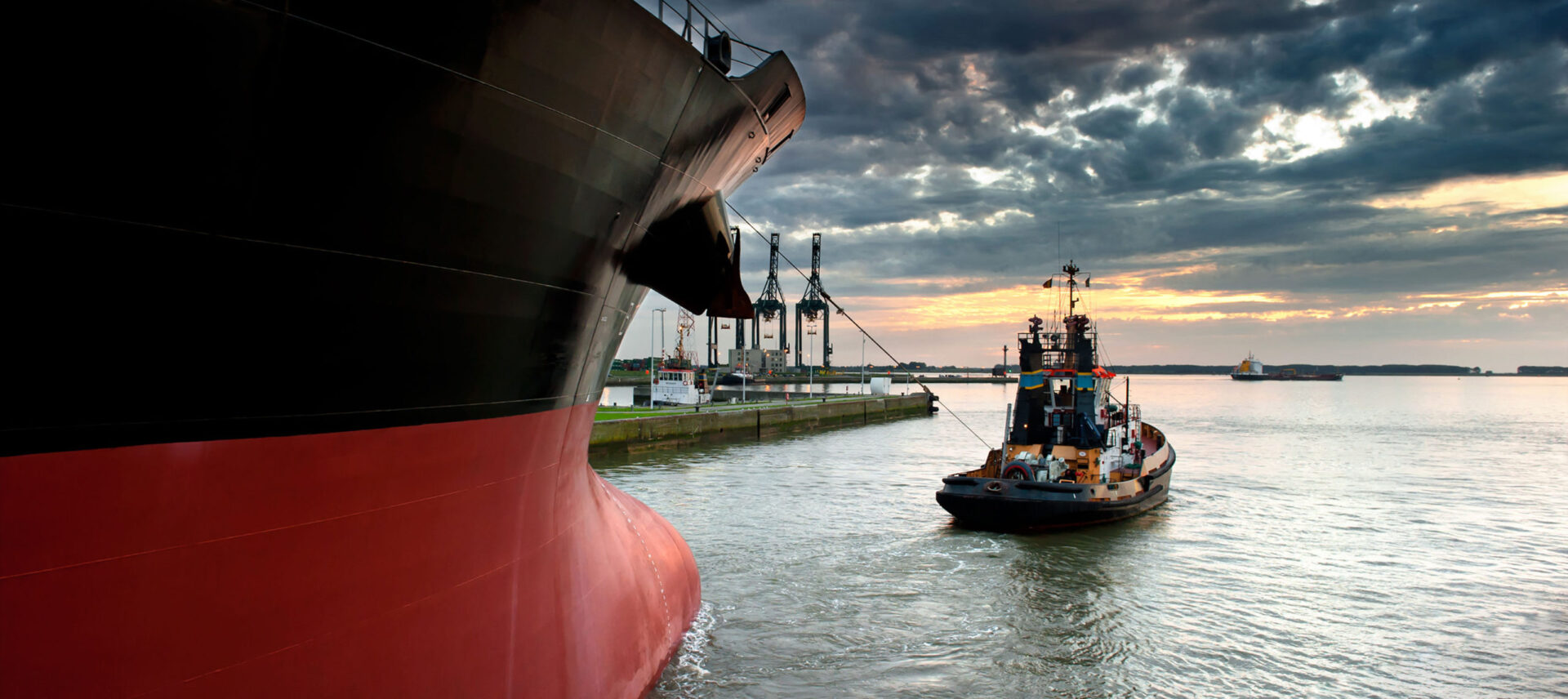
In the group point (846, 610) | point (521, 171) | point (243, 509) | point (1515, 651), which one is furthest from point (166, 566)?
point (1515, 651)

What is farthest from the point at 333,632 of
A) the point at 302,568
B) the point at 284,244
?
the point at 284,244

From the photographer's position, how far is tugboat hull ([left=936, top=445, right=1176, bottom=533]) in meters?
16.4

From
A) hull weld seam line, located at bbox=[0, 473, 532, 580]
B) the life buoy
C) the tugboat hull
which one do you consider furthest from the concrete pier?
hull weld seam line, located at bbox=[0, 473, 532, 580]

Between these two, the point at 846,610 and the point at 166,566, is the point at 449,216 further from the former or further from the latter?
the point at 846,610

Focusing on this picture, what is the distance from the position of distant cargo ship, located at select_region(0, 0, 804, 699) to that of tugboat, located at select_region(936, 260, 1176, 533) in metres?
12.8

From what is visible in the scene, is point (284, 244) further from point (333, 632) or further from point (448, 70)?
point (333, 632)

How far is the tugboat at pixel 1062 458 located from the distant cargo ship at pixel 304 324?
41.9 ft

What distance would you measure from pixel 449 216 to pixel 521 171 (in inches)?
19.6

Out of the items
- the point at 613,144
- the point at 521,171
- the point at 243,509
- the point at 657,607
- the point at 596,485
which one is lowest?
the point at 657,607

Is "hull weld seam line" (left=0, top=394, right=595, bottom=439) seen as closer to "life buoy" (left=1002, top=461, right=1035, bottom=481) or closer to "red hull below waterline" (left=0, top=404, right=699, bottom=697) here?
"red hull below waterline" (left=0, top=404, right=699, bottom=697)

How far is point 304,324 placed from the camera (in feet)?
11.5

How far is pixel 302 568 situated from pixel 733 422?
34848mm

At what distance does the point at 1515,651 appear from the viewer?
33.5 feet

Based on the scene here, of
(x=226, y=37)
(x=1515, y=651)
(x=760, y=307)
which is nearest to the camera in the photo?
(x=226, y=37)
